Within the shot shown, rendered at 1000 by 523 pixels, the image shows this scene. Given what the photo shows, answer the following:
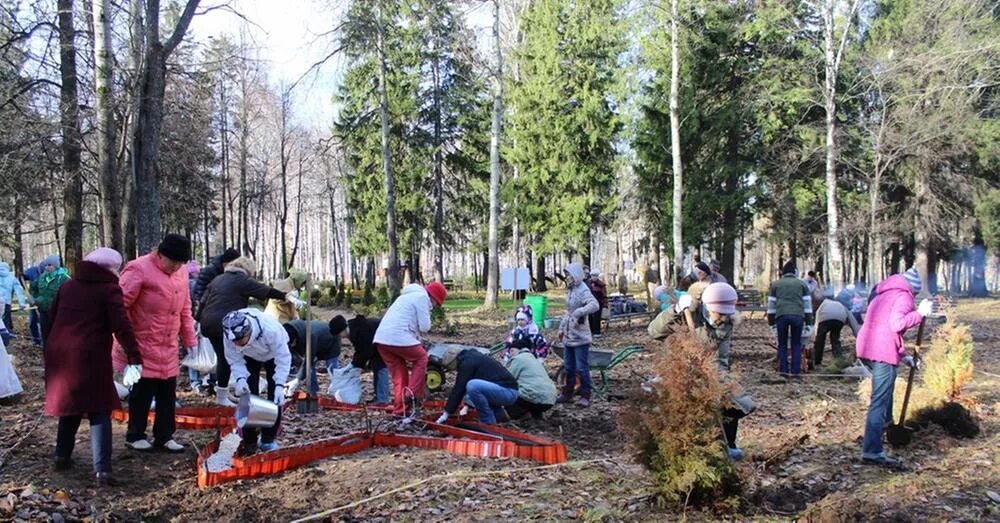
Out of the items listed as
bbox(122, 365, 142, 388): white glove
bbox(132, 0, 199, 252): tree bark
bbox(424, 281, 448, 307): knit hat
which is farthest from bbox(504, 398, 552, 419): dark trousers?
bbox(132, 0, 199, 252): tree bark

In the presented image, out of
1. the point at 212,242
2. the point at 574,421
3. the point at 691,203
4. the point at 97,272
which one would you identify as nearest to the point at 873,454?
the point at 574,421

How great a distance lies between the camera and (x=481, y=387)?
6891mm

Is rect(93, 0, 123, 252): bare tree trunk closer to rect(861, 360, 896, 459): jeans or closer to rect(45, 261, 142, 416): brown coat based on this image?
rect(45, 261, 142, 416): brown coat

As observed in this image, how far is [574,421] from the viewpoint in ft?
25.8

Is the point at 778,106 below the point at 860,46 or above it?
below

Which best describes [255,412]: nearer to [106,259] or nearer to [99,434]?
[99,434]

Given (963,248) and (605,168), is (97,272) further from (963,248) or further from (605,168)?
(963,248)

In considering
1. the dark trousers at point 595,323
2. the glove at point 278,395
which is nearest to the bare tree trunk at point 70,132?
the glove at point 278,395

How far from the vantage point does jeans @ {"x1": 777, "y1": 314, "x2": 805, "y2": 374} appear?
1061cm

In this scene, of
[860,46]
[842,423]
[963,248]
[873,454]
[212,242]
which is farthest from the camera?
[212,242]

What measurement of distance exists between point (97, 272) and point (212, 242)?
52.7m

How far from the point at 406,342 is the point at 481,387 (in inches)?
35.6

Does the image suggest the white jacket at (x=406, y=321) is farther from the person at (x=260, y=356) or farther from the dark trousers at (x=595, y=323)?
the dark trousers at (x=595, y=323)

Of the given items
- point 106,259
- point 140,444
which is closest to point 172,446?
point 140,444
